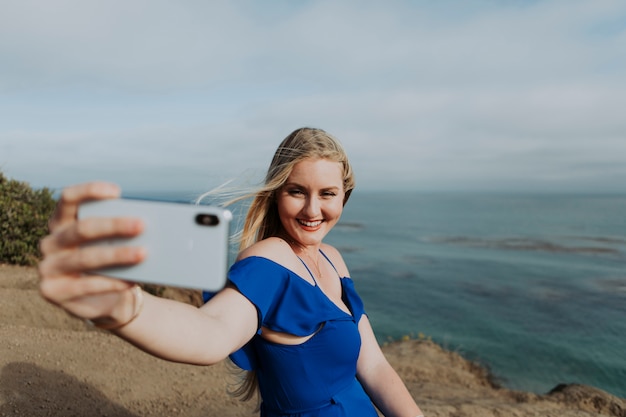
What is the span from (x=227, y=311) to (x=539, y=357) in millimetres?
11934

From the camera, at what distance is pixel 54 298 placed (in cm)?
108

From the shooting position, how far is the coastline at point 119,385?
474 cm

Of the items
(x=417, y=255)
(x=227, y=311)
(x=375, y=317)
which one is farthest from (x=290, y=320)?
(x=417, y=255)

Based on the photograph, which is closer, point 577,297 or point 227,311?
point 227,311

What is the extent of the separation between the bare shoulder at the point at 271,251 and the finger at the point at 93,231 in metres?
1.11

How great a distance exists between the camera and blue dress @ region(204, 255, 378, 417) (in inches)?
82.7

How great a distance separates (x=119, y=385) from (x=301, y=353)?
13.2 feet

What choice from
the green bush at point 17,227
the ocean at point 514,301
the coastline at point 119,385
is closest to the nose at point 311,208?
the coastline at point 119,385

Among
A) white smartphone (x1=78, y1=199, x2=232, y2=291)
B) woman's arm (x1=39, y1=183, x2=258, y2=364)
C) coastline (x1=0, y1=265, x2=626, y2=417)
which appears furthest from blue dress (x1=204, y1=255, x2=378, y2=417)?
coastline (x1=0, y1=265, x2=626, y2=417)

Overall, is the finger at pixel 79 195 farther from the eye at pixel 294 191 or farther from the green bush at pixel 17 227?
the green bush at pixel 17 227

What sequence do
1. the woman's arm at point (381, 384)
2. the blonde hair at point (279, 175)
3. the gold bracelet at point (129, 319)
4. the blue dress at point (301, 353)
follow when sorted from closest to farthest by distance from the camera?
the gold bracelet at point (129, 319) < the blue dress at point (301, 353) < the blonde hair at point (279, 175) < the woman's arm at point (381, 384)

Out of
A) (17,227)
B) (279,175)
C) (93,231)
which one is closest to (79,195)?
(93,231)

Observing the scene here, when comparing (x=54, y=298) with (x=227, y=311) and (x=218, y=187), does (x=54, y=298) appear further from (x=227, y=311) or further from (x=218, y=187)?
(x=218, y=187)

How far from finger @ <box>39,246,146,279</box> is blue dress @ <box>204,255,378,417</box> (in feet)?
3.07
